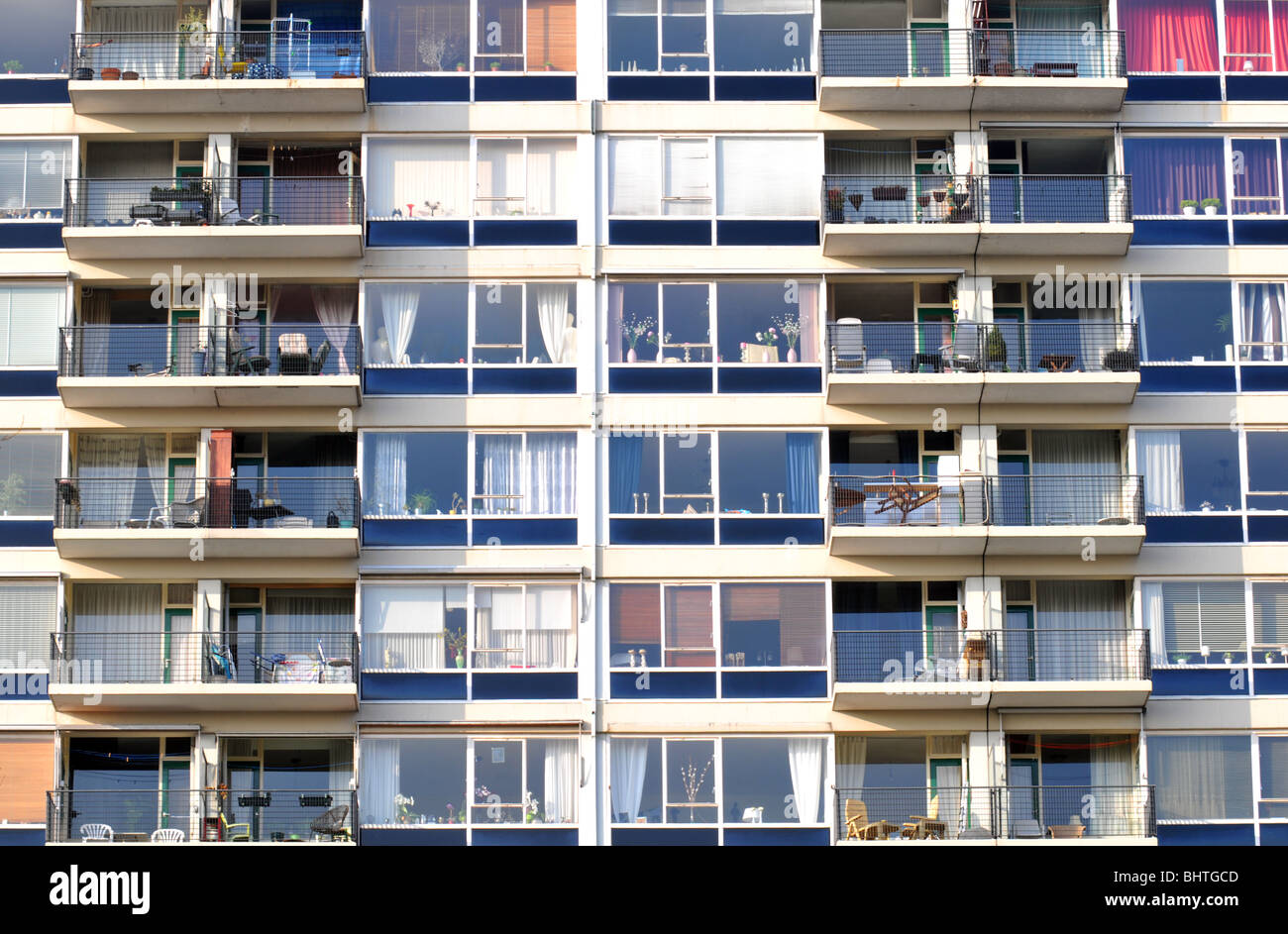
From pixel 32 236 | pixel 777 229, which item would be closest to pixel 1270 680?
pixel 777 229

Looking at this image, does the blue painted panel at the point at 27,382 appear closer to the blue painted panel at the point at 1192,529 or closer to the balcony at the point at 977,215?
the balcony at the point at 977,215

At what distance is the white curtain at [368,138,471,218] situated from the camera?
36.2 m

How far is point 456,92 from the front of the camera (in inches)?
1441

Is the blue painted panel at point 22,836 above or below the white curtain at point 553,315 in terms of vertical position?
below

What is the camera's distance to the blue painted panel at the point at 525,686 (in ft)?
113

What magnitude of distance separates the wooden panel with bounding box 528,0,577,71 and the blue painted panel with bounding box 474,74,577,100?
0.76 ft

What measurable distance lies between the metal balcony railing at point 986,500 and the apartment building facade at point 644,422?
0.24ft

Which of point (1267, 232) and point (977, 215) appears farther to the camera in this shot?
point (1267, 232)

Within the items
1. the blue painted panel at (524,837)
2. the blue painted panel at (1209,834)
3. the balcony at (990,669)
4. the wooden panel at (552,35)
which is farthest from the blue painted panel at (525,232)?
the blue painted panel at (1209,834)

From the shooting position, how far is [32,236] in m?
36.2

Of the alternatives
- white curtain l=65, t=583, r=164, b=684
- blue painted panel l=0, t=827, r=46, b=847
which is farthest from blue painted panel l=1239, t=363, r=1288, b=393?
blue painted panel l=0, t=827, r=46, b=847

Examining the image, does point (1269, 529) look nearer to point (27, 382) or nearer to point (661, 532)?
point (661, 532)

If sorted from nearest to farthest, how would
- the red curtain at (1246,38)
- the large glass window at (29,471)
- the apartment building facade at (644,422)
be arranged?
the apartment building facade at (644,422) < the large glass window at (29,471) < the red curtain at (1246,38)

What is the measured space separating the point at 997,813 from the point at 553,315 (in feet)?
37.1
